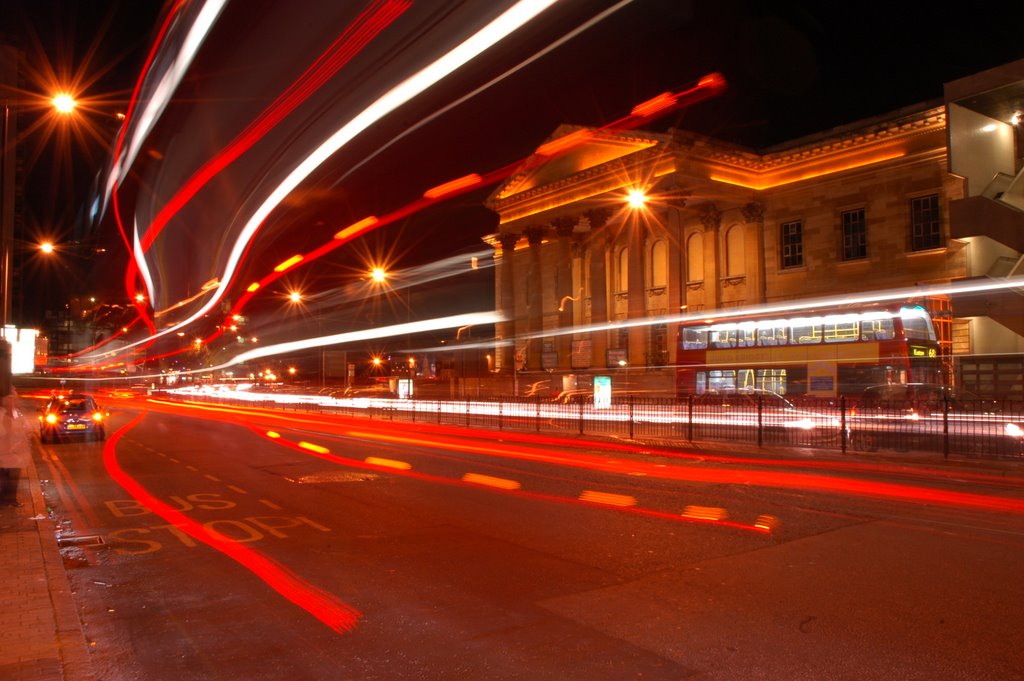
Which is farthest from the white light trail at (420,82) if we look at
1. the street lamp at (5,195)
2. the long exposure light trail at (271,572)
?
the long exposure light trail at (271,572)

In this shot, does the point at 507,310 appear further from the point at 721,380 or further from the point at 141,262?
the point at 141,262

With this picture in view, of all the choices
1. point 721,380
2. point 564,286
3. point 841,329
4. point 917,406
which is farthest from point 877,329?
point 564,286

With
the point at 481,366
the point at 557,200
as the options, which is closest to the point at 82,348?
the point at 481,366

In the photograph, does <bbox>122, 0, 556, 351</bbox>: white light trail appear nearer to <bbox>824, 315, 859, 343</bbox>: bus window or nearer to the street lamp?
the street lamp

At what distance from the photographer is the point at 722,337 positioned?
34281 millimetres

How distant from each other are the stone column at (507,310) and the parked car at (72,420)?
123 ft

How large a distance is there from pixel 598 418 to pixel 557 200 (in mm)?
31345

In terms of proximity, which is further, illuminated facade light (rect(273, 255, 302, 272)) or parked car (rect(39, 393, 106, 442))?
illuminated facade light (rect(273, 255, 302, 272))

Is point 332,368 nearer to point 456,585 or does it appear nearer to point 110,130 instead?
point 110,130

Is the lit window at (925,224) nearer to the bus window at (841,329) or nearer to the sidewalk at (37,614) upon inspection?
the bus window at (841,329)

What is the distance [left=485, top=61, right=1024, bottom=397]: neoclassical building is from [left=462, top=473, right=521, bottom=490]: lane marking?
23912mm

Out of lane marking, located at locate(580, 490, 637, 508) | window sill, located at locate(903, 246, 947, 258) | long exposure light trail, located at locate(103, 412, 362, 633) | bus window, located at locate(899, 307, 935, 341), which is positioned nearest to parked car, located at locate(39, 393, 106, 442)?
long exposure light trail, located at locate(103, 412, 362, 633)

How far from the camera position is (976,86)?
27656mm

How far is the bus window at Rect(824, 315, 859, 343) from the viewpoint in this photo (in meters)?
29.2
